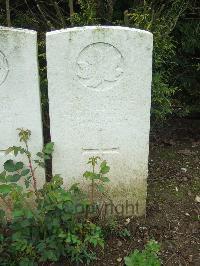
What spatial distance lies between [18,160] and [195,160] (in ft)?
6.83

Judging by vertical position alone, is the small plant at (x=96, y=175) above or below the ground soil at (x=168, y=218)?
above

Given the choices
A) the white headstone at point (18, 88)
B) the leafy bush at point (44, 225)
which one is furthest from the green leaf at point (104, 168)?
the white headstone at point (18, 88)

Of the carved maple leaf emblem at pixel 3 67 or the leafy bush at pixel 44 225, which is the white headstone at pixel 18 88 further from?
the leafy bush at pixel 44 225

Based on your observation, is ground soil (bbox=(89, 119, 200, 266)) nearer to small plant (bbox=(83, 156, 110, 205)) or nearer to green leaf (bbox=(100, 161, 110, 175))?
small plant (bbox=(83, 156, 110, 205))

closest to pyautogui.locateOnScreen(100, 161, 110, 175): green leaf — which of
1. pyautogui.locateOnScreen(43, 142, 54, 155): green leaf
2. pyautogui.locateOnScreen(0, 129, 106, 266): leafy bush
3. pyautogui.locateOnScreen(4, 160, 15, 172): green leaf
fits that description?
pyautogui.locateOnScreen(0, 129, 106, 266): leafy bush

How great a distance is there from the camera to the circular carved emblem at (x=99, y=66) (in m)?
2.97

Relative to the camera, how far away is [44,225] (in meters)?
2.97

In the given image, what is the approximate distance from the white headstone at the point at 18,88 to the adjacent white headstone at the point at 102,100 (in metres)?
0.12

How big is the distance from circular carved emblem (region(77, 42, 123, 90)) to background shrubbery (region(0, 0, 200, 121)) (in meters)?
0.90

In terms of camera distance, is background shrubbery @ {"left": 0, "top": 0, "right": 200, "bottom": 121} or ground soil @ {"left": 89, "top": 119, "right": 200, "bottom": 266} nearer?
ground soil @ {"left": 89, "top": 119, "right": 200, "bottom": 266}

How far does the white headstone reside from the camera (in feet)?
9.56

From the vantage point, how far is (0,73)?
3.00 m

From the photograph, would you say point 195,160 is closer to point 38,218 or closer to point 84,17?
point 84,17

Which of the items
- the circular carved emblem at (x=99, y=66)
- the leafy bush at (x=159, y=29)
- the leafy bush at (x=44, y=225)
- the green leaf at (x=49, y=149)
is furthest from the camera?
the leafy bush at (x=159, y=29)
